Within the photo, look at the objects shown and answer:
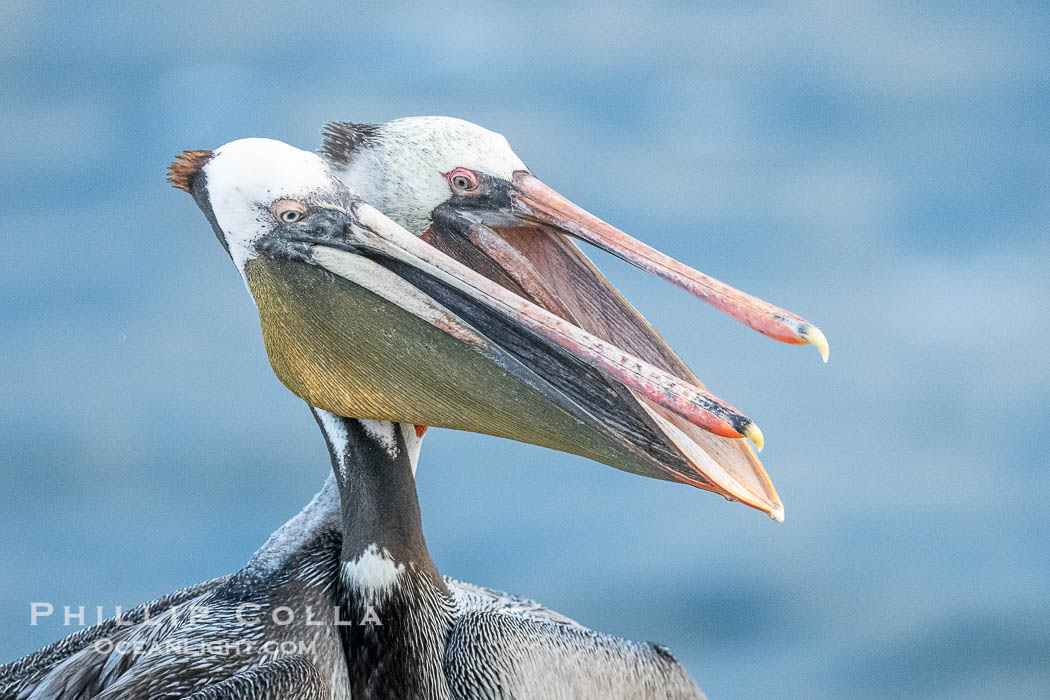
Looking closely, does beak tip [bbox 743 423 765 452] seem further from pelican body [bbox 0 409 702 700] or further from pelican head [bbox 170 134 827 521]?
pelican body [bbox 0 409 702 700]

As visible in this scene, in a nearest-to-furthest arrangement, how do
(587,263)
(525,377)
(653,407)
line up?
(525,377) < (653,407) < (587,263)

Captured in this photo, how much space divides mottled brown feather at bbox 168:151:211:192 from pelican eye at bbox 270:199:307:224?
24cm

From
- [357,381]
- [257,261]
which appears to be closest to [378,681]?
[357,381]

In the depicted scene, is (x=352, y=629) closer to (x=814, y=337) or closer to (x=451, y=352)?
(x=451, y=352)

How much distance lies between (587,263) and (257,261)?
1.12 meters

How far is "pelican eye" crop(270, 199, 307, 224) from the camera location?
327cm

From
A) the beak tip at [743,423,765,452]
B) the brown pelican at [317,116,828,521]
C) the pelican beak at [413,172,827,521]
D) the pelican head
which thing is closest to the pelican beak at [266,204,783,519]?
the pelican head

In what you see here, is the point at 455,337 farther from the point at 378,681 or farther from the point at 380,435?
the point at 378,681

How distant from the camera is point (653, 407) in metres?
3.51

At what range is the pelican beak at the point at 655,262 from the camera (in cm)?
336

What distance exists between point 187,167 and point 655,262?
1.19 meters

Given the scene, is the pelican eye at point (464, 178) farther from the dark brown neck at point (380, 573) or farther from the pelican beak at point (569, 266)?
the dark brown neck at point (380, 573)

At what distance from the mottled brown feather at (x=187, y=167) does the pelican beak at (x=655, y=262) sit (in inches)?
35.9

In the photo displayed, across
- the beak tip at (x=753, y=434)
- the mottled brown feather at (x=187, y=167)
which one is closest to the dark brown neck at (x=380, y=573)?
the mottled brown feather at (x=187, y=167)
